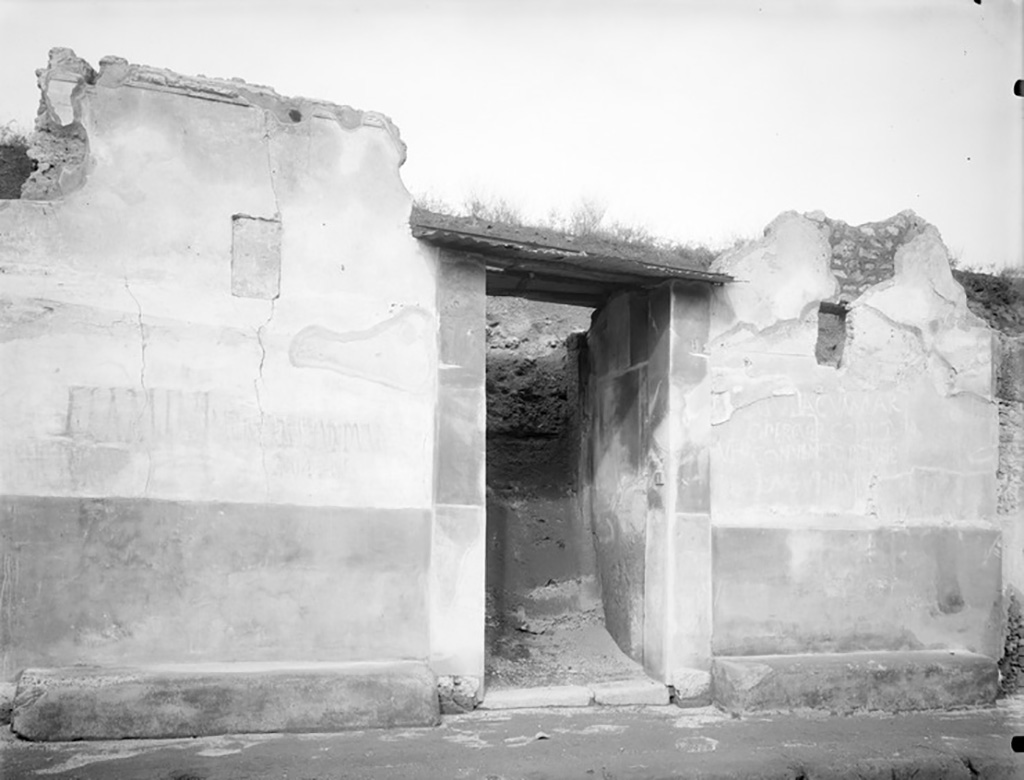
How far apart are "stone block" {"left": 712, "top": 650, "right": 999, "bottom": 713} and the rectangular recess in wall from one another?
389 cm

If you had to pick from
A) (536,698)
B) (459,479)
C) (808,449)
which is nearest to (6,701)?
(459,479)

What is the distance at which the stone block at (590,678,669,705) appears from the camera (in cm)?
555

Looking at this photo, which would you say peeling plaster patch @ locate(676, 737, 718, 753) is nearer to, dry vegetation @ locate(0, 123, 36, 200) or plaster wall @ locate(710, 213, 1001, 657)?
plaster wall @ locate(710, 213, 1001, 657)

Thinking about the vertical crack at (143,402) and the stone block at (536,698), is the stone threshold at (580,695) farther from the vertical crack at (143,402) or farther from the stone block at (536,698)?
the vertical crack at (143,402)

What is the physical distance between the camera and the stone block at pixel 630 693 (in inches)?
218

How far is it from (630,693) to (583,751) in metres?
1.12

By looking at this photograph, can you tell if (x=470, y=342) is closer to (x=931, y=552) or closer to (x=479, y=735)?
(x=479, y=735)

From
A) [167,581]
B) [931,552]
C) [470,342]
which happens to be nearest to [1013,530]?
[931,552]

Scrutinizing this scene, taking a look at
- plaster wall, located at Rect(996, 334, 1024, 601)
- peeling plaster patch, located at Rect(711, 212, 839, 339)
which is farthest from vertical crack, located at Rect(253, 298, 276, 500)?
plaster wall, located at Rect(996, 334, 1024, 601)

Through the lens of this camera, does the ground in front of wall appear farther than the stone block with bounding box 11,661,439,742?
No

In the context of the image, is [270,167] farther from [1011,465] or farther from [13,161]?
[13,161]

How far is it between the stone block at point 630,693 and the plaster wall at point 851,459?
51 centimetres

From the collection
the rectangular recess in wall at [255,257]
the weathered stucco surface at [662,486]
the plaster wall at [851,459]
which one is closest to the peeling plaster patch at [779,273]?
the plaster wall at [851,459]

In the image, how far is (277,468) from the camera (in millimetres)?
5023
